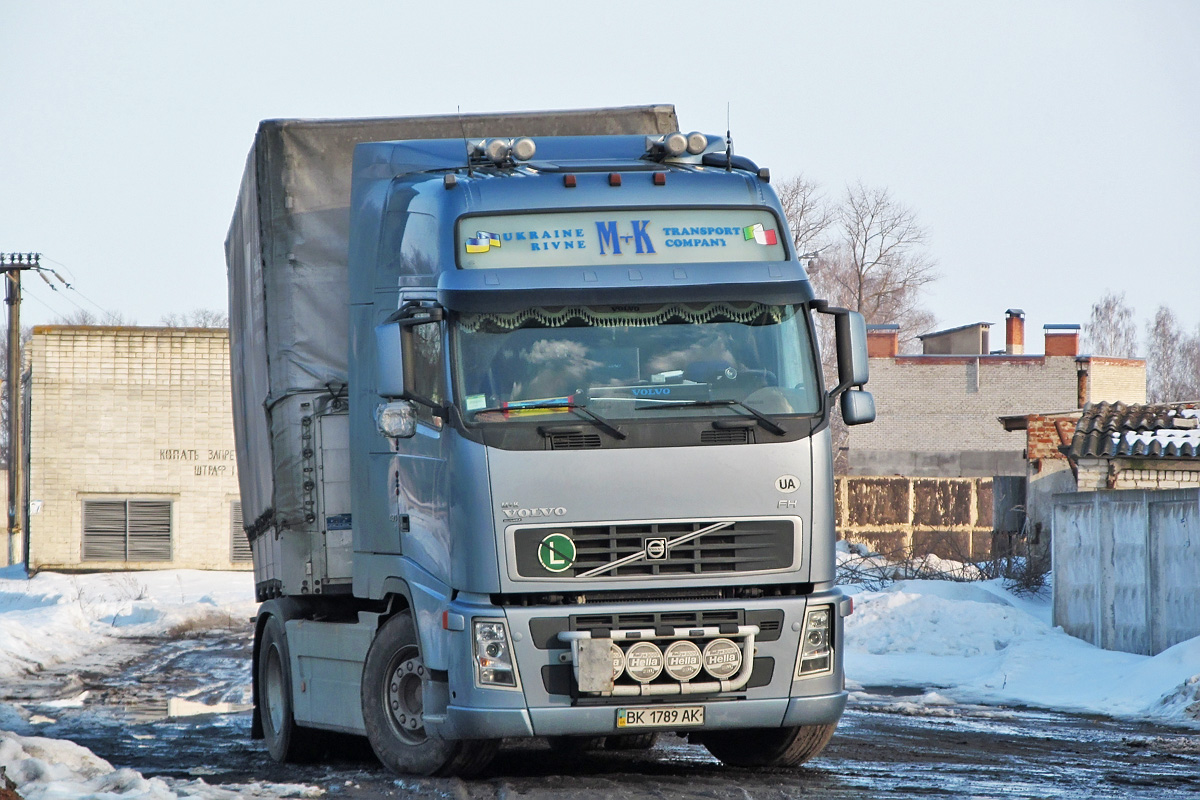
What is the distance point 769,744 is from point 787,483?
6.80ft

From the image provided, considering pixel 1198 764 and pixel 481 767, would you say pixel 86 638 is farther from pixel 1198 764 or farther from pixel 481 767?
pixel 1198 764

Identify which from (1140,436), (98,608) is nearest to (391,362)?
(1140,436)

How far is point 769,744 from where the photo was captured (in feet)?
31.5

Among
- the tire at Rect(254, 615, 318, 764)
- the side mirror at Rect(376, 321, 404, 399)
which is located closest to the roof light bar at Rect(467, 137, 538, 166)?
the side mirror at Rect(376, 321, 404, 399)

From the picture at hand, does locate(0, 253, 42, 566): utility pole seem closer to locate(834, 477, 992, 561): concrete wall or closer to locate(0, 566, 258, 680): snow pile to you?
locate(0, 566, 258, 680): snow pile

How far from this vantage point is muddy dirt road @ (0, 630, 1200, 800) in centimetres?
869

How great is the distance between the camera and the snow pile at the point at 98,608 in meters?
21.5

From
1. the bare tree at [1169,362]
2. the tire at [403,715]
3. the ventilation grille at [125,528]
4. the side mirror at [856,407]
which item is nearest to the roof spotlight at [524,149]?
the side mirror at [856,407]

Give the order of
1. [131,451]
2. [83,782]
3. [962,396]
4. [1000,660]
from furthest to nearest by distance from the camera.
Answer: [962,396] < [131,451] < [1000,660] < [83,782]

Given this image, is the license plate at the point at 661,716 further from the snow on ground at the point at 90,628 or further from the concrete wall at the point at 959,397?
the concrete wall at the point at 959,397

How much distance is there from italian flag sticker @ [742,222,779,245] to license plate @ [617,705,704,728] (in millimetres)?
2770

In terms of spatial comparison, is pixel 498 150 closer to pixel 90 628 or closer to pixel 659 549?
pixel 659 549

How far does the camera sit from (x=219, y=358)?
3825cm

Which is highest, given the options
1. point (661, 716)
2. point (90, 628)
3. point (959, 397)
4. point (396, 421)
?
point (959, 397)
